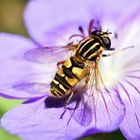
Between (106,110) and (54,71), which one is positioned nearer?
(106,110)

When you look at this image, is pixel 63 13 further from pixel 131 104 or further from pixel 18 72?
pixel 131 104

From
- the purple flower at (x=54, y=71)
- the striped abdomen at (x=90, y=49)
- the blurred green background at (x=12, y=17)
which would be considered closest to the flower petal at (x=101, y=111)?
the purple flower at (x=54, y=71)

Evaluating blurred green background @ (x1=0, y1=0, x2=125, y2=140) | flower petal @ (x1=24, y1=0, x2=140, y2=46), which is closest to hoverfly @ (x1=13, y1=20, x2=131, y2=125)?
flower petal @ (x1=24, y1=0, x2=140, y2=46)

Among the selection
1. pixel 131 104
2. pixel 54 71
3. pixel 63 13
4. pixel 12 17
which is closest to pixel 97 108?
pixel 131 104

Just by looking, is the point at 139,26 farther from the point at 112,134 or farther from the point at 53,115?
the point at 53,115

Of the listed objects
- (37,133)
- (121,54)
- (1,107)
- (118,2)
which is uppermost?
(118,2)

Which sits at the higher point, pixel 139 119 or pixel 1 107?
pixel 139 119

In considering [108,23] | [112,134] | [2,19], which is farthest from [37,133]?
[2,19]
